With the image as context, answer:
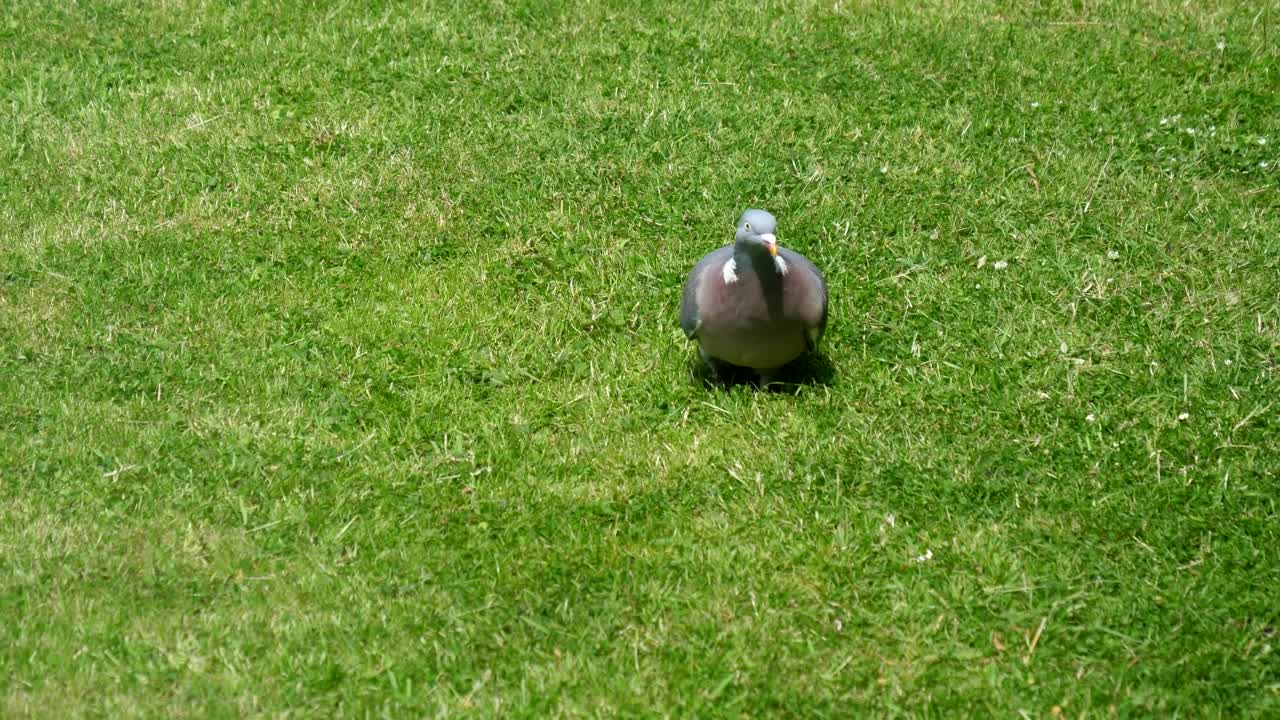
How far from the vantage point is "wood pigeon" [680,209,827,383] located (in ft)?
16.7

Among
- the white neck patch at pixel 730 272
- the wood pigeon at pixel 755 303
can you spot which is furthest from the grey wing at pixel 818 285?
the white neck patch at pixel 730 272

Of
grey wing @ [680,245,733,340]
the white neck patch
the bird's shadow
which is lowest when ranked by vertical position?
the bird's shadow

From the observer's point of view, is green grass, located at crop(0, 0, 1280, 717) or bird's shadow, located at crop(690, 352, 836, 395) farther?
bird's shadow, located at crop(690, 352, 836, 395)

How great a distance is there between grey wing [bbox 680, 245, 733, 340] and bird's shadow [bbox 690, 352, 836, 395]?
0.98 feet

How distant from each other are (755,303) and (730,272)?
153mm

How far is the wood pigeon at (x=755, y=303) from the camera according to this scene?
5.10 metres

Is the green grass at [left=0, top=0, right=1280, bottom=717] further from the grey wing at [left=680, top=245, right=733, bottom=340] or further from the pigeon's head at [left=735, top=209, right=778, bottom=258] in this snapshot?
the pigeon's head at [left=735, top=209, right=778, bottom=258]

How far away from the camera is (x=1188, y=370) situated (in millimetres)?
5578

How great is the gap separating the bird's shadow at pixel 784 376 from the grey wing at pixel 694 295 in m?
0.30

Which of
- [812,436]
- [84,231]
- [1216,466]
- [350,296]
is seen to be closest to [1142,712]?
[1216,466]

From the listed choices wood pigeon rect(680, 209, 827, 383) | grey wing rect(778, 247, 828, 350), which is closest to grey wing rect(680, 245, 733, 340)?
wood pigeon rect(680, 209, 827, 383)

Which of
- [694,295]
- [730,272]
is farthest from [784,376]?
[730,272]

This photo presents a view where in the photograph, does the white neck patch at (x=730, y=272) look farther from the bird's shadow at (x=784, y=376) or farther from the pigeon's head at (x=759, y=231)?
the bird's shadow at (x=784, y=376)

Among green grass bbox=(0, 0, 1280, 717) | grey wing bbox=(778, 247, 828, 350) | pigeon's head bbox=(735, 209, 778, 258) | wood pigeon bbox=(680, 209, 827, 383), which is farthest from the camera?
grey wing bbox=(778, 247, 828, 350)
